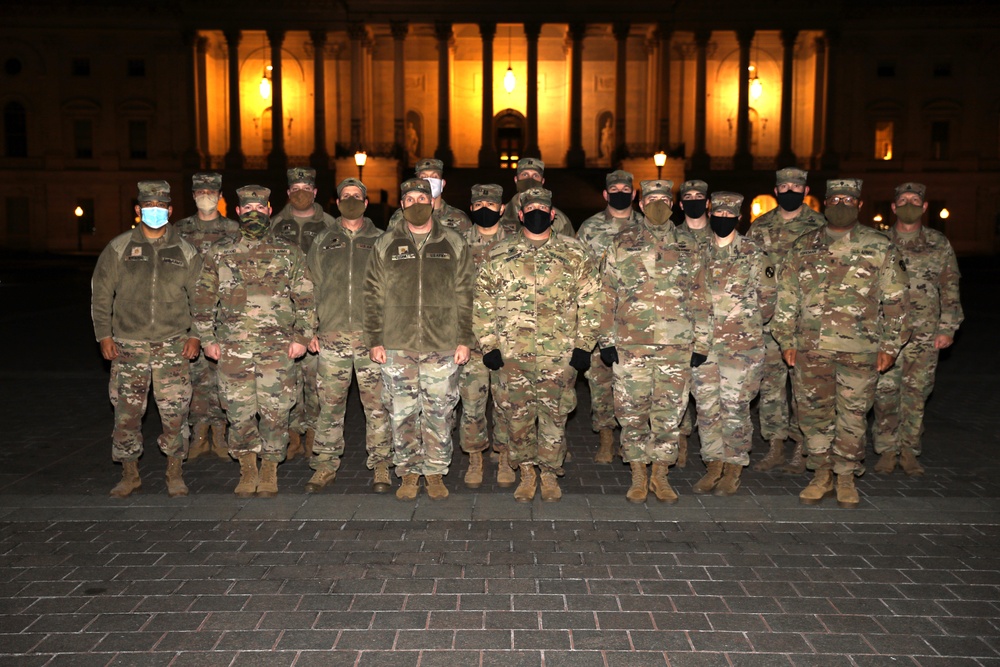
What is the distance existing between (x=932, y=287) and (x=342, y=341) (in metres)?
5.74

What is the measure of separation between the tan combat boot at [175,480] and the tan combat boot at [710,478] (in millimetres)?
4486

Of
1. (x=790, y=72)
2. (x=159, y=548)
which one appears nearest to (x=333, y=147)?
(x=790, y=72)

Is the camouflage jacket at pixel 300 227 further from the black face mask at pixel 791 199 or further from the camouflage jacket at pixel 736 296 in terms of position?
the black face mask at pixel 791 199

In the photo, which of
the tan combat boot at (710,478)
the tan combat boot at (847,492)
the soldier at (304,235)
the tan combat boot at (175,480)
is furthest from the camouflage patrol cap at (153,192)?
the tan combat boot at (847,492)

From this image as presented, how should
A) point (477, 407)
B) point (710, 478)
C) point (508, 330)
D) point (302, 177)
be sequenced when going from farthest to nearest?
1. point (302, 177)
2. point (477, 407)
3. point (710, 478)
4. point (508, 330)

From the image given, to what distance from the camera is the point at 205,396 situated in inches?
345

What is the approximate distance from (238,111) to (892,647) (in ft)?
165

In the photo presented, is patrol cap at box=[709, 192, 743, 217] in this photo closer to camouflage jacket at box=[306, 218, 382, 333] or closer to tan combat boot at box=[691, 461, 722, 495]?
tan combat boot at box=[691, 461, 722, 495]

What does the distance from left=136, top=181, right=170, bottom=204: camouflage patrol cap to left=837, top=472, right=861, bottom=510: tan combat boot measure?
20.7 ft

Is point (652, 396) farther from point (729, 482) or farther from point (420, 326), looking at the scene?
point (420, 326)

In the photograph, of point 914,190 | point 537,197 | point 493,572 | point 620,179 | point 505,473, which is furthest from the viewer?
point 620,179

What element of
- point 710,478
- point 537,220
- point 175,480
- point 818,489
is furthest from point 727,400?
point 175,480

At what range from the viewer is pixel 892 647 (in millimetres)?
4504

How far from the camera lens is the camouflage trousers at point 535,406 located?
7.10 metres
